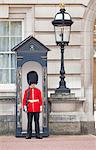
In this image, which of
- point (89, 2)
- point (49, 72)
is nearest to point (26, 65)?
point (49, 72)

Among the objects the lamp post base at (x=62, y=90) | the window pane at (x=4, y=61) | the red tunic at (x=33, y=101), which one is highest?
the window pane at (x=4, y=61)

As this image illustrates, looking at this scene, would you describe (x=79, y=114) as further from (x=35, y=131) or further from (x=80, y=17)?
(x=80, y=17)

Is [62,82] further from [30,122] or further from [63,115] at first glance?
[30,122]

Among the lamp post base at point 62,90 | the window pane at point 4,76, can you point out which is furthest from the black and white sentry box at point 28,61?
the window pane at point 4,76

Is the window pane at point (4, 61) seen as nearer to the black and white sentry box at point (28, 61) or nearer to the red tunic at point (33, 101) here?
the black and white sentry box at point (28, 61)

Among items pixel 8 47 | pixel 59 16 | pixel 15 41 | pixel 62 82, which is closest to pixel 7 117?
pixel 62 82

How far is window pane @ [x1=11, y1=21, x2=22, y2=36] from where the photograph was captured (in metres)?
19.5

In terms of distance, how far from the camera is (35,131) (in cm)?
1755

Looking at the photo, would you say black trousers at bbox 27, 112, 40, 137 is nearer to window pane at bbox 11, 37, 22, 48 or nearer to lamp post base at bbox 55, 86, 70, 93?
lamp post base at bbox 55, 86, 70, 93

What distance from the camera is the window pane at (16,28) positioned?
19516 millimetres

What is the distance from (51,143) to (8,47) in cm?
435

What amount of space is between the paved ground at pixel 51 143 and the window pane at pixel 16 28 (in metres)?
3.34

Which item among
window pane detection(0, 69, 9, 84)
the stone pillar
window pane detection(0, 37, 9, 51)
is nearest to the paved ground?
the stone pillar

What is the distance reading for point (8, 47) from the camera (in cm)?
1953
